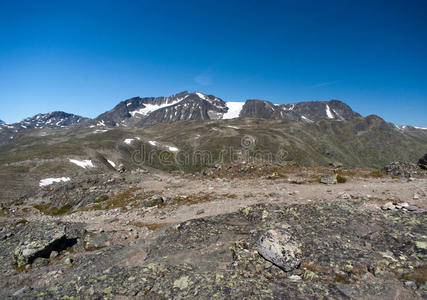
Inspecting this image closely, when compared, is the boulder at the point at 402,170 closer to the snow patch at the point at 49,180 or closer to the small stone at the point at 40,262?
the small stone at the point at 40,262

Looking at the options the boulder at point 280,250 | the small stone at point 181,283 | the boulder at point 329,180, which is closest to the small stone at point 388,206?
the boulder at point 280,250

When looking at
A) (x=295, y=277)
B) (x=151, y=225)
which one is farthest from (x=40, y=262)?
(x=295, y=277)

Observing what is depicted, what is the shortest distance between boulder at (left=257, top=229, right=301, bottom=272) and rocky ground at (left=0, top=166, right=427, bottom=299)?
8cm

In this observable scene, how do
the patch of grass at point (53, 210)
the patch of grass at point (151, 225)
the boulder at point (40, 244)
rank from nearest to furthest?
the boulder at point (40, 244)
the patch of grass at point (151, 225)
the patch of grass at point (53, 210)

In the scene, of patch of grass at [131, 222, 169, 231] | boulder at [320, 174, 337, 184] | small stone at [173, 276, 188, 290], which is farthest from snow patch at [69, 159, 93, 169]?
small stone at [173, 276, 188, 290]

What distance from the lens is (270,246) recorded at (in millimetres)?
9023

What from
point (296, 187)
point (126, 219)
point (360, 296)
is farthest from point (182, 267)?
point (296, 187)

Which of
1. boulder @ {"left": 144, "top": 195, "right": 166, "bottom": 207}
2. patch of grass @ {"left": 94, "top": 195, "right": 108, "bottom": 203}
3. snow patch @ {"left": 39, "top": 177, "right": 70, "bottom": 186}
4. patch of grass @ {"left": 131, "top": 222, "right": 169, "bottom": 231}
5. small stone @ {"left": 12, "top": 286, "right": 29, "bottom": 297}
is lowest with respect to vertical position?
snow patch @ {"left": 39, "top": 177, "right": 70, "bottom": 186}

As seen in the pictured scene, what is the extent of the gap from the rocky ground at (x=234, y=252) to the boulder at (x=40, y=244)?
0.18 ft

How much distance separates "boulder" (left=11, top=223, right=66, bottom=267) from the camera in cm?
1135

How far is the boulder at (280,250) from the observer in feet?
28.0

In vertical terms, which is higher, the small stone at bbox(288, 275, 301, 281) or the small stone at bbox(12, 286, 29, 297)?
the small stone at bbox(288, 275, 301, 281)

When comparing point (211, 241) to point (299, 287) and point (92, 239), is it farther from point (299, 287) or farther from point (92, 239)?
point (92, 239)

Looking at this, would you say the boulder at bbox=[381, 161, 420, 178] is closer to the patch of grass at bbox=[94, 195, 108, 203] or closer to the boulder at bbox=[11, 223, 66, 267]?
the boulder at bbox=[11, 223, 66, 267]
